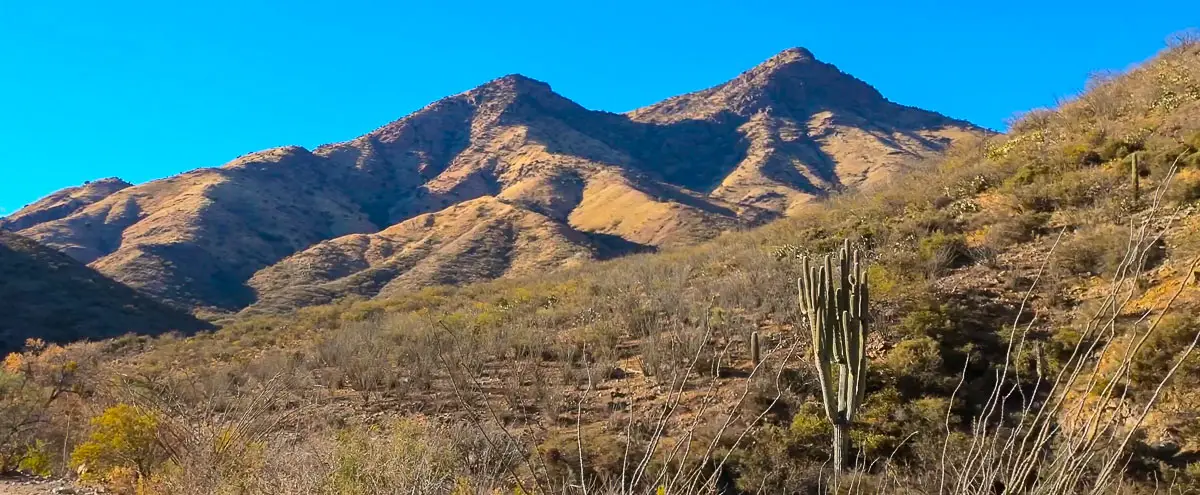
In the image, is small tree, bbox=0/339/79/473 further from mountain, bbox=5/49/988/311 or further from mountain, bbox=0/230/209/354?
mountain, bbox=5/49/988/311

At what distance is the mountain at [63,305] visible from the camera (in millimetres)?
30969

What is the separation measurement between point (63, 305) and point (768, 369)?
37241 millimetres

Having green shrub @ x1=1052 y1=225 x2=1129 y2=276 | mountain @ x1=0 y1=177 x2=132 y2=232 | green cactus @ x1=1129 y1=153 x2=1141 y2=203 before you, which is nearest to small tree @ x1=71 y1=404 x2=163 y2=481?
green shrub @ x1=1052 y1=225 x2=1129 y2=276

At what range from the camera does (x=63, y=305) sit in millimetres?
33531

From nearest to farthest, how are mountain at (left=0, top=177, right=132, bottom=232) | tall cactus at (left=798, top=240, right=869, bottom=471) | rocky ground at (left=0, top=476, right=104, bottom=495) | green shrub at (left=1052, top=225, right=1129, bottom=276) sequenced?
tall cactus at (left=798, top=240, right=869, bottom=471), rocky ground at (left=0, top=476, right=104, bottom=495), green shrub at (left=1052, top=225, right=1129, bottom=276), mountain at (left=0, top=177, right=132, bottom=232)

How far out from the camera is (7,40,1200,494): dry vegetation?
6508 mm

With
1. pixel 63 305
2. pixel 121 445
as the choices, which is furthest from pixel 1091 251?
pixel 63 305

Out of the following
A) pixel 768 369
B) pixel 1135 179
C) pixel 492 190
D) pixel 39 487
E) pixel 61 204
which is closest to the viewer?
pixel 39 487

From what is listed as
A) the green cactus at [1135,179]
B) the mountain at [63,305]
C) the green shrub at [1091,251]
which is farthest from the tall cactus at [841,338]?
the mountain at [63,305]

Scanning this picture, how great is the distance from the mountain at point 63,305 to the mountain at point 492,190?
43.1 ft

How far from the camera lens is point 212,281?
5959 cm

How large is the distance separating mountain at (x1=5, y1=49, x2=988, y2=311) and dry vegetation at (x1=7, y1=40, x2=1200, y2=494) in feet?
38.7

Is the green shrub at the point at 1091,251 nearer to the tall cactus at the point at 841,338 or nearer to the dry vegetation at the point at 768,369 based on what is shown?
the dry vegetation at the point at 768,369

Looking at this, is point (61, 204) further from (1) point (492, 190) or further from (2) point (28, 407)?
(2) point (28, 407)
